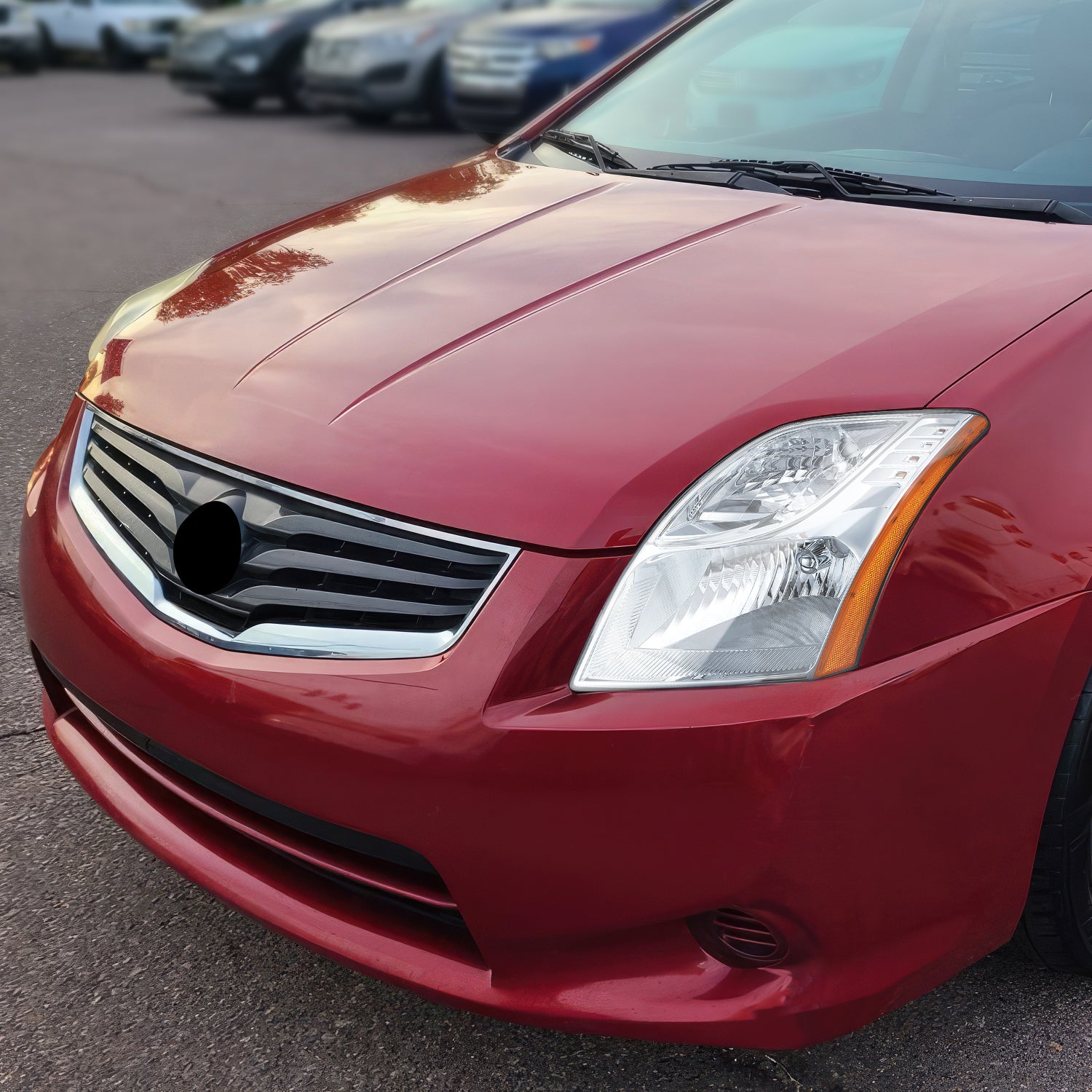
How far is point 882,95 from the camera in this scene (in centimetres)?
280

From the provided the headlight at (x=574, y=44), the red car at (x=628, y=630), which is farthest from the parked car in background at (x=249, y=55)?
the red car at (x=628, y=630)

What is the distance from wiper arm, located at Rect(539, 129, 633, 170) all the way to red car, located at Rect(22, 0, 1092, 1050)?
77cm

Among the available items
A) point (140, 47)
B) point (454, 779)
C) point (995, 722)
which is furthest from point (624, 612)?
point (140, 47)

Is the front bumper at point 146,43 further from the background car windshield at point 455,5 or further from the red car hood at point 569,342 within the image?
the red car hood at point 569,342

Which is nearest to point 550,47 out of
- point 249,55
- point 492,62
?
point 492,62

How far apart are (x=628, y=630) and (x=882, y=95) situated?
1778 mm

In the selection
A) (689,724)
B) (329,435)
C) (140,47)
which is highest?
(329,435)

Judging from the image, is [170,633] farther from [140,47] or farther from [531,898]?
[140,47]

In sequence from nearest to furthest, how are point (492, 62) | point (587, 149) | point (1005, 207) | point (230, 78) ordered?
point (1005, 207) → point (587, 149) → point (492, 62) → point (230, 78)

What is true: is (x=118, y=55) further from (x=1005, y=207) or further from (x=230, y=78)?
(x=1005, y=207)

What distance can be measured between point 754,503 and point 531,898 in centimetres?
55

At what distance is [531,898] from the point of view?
1.53 metres

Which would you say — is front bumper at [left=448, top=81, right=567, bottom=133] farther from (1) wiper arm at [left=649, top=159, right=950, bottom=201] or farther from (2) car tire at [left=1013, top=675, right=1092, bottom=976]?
(2) car tire at [left=1013, top=675, right=1092, bottom=976]

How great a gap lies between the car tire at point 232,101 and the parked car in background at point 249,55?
0.01m
